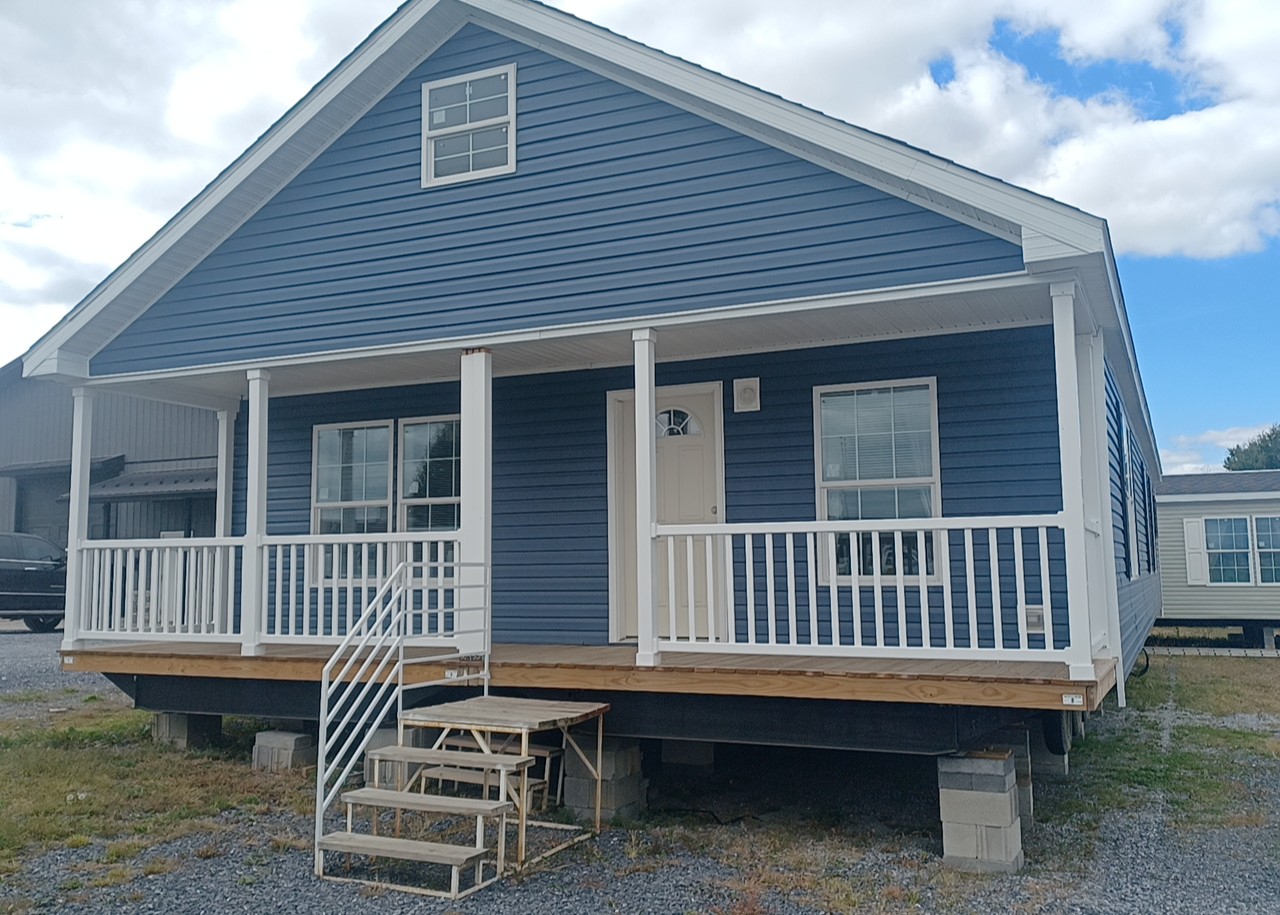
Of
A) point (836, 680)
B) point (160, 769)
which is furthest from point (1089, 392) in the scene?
point (160, 769)

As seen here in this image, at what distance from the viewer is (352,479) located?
33.5 feet

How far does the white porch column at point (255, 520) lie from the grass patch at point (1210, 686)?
9.50m

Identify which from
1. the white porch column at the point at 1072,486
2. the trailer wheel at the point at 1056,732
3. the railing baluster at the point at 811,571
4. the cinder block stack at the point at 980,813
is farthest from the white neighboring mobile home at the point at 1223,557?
the cinder block stack at the point at 980,813

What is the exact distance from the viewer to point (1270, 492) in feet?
69.8

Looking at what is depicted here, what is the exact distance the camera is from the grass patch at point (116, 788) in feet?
21.8

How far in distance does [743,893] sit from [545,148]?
5347mm

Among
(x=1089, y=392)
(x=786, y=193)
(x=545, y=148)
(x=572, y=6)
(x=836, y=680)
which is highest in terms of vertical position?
(x=572, y=6)

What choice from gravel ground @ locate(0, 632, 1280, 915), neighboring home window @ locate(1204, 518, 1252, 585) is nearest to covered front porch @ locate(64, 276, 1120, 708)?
gravel ground @ locate(0, 632, 1280, 915)

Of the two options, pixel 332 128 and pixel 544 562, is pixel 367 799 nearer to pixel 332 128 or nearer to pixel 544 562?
pixel 544 562

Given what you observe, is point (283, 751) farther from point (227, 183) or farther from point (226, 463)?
point (227, 183)

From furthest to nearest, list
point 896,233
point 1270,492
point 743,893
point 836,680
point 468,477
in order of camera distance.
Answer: point 1270,492 → point 468,477 → point 896,233 → point 836,680 → point 743,893

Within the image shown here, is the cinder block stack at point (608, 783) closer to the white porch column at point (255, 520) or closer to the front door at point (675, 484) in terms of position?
the front door at point (675, 484)

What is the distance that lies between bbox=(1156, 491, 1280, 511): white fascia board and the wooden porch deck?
16487 millimetres

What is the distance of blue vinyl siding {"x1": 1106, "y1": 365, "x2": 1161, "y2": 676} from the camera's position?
9758 millimetres
